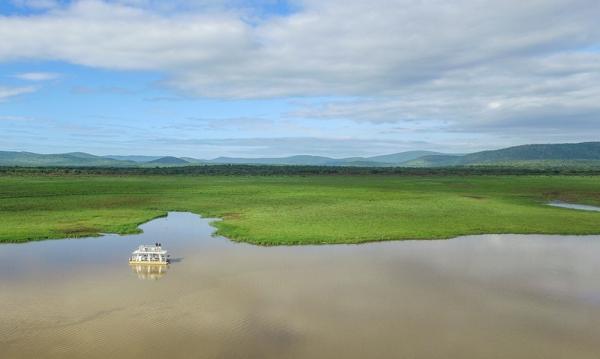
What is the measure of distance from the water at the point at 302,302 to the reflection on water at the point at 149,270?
13 cm

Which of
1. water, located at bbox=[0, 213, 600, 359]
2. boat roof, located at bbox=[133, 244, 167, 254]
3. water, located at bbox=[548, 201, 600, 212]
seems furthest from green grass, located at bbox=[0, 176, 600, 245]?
boat roof, located at bbox=[133, 244, 167, 254]

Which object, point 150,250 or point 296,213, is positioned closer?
point 150,250

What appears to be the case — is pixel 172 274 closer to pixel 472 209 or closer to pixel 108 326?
pixel 108 326

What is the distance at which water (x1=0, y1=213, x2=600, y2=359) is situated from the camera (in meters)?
16.5

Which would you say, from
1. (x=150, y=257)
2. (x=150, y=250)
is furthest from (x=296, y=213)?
(x=150, y=257)

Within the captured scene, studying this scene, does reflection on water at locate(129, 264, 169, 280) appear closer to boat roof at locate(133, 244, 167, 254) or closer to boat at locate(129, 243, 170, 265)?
boat at locate(129, 243, 170, 265)

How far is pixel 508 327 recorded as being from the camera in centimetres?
1850

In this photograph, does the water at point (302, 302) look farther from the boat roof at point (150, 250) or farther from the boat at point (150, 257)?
the boat roof at point (150, 250)

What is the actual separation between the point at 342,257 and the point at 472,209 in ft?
101

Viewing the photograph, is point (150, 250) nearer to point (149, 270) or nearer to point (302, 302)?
point (149, 270)

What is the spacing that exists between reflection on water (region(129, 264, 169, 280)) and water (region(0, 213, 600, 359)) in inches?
5.1

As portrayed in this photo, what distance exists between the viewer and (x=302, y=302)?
2133cm

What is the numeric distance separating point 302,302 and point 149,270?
10.9 m

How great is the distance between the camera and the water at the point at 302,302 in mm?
16500
